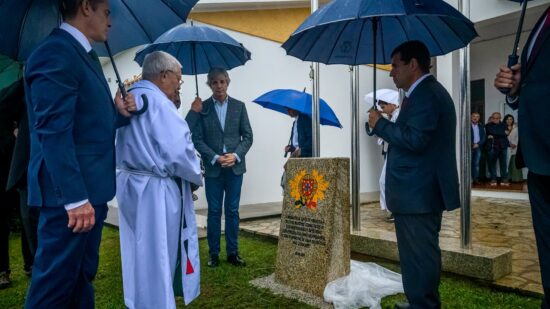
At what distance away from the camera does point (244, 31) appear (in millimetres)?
8211

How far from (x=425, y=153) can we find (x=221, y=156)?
230cm

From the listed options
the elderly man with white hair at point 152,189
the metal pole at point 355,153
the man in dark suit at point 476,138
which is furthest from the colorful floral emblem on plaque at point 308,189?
the man in dark suit at point 476,138

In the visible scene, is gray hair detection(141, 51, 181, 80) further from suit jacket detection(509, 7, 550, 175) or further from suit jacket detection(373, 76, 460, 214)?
suit jacket detection(509, 7, 550, 175)

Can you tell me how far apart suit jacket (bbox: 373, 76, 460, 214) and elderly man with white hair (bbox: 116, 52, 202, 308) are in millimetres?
1277

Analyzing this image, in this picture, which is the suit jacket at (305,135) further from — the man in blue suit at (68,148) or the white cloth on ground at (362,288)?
the man in blue suit at (68,148)

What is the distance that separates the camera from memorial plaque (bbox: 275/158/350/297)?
358cm

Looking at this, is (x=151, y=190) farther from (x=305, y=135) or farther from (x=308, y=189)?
(x=305, y=135)

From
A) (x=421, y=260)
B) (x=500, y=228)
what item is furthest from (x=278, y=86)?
(x=421, y=260)

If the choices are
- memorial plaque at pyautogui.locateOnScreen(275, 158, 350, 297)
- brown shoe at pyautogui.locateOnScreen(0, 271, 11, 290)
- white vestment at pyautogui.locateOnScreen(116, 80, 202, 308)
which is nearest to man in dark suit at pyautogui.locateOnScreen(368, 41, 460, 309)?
memorial plaque at pyautogui.locateOnScreen(275, 158, 350, 297)

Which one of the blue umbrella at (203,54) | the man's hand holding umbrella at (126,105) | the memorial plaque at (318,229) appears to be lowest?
the memorial plaque at (318,229)

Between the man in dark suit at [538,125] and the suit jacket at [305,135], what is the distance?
10.9 ft

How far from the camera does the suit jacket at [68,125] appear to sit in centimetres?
185

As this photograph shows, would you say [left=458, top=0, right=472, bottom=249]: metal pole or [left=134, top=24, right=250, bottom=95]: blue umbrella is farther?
[left=134, top=24, right=250, bottom=95]: blue umbrella

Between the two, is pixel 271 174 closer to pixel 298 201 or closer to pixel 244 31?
pixel 244 31
